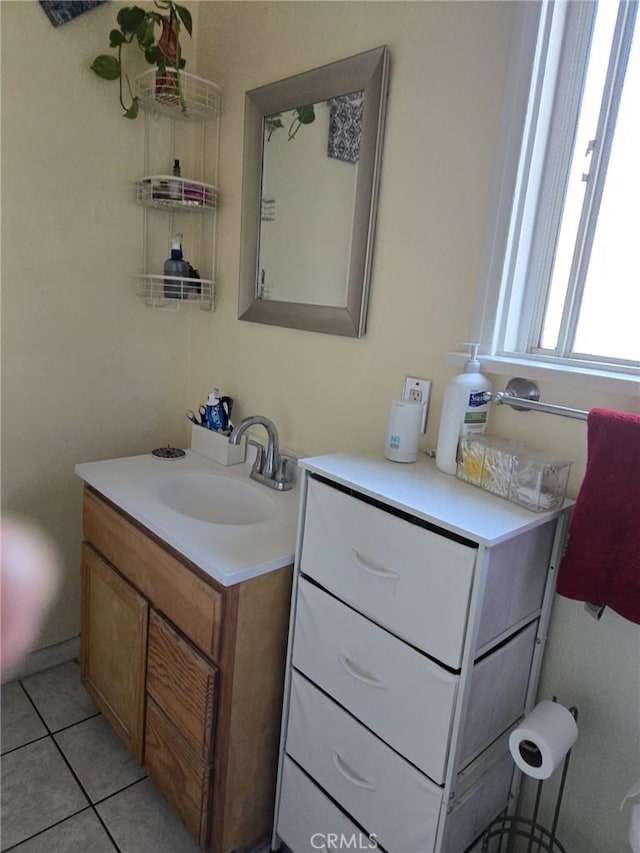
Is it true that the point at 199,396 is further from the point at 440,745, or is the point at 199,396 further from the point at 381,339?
the point at 440,745

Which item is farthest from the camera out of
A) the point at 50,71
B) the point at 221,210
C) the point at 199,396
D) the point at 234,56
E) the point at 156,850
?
the point at 199,396

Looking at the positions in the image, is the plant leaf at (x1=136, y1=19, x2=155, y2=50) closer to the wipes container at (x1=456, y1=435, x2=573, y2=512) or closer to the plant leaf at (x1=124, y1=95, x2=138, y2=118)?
the plant leaf at (x1=124, y1=95, x2=138, y2=118)

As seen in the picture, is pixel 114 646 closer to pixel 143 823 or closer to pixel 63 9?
pixel 143 823

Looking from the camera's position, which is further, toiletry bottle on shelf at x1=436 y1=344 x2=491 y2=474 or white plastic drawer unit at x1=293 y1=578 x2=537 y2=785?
toiletry bottle on shelf at x1=436 y1=344 x2=491 y2=474

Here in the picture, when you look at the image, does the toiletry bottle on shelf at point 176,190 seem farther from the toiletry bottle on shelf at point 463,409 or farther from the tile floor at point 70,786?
the tile floor at point 70,786

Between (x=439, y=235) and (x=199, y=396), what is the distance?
112 centimetres

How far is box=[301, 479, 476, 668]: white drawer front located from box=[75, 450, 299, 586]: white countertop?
4.8 inches

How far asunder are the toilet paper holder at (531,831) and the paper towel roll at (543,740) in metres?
0.03

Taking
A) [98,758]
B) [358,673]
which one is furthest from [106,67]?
[98,758]

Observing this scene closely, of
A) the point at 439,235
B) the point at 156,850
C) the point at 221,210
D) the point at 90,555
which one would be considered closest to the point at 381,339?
the point at 439,235

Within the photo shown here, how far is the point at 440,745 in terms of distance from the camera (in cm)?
92

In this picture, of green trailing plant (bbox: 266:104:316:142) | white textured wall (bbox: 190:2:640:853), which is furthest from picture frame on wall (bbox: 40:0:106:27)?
green trailing plant (bbox: 266:104:316:142)

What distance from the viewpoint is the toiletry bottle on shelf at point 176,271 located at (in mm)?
1791

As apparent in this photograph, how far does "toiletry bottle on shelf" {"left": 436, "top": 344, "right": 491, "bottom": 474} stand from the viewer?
3.68ft
